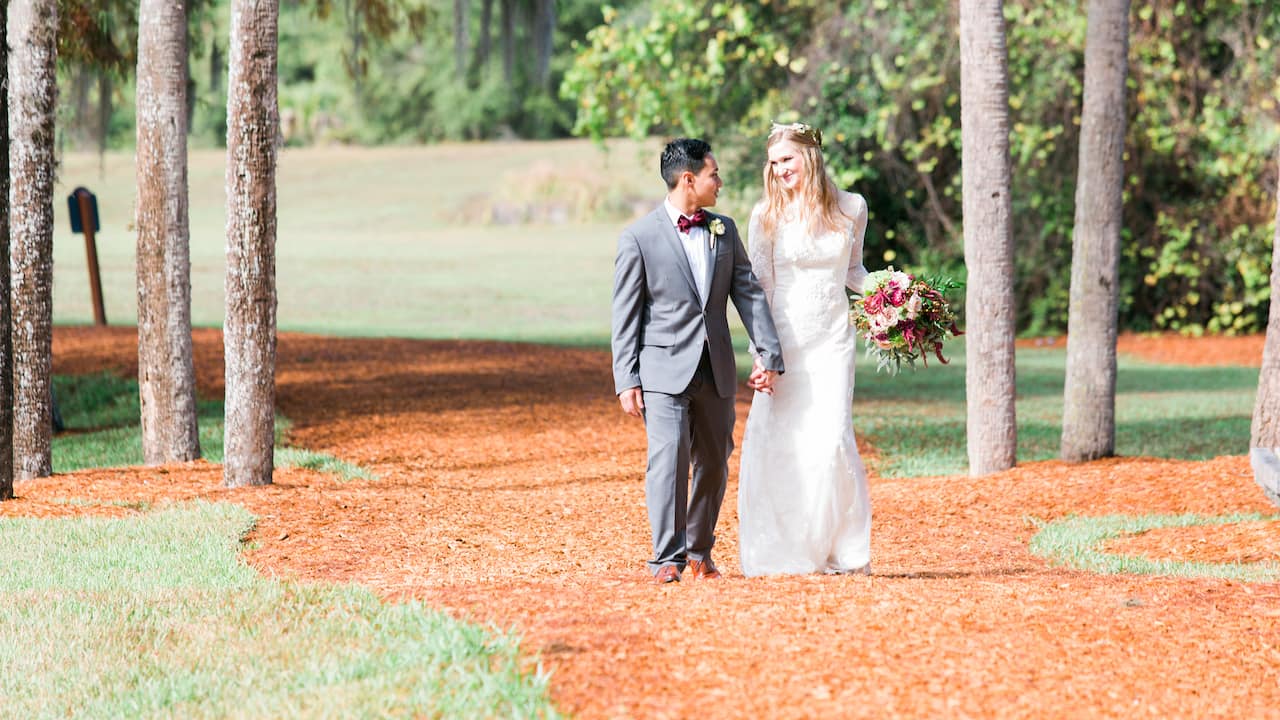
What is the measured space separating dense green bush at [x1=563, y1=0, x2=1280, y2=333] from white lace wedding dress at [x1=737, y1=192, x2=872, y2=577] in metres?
11.2

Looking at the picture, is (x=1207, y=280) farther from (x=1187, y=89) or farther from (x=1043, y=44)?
(x=1043, y=44)

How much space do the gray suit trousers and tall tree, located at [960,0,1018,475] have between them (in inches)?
156

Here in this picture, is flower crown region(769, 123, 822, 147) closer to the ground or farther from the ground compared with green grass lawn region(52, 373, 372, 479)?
farther from the ground

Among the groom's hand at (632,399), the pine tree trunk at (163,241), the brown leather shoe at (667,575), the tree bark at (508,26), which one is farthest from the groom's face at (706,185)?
the tree bark at (508,26)

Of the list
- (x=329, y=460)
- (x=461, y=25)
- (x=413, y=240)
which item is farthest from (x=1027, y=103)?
(x=413, y=240)

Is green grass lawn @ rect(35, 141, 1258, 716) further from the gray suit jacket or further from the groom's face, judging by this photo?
the groom's face

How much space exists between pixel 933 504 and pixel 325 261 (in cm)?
2573


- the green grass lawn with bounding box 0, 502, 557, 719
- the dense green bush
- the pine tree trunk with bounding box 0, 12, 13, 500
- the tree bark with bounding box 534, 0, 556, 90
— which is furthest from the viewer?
the tree bark with bounding box 534, 0, 556, 90

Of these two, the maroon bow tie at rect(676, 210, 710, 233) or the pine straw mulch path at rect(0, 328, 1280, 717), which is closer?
the pine straw mulch path at rect(0, 328, 1280, 717)

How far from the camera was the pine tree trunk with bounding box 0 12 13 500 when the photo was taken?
7996 mm

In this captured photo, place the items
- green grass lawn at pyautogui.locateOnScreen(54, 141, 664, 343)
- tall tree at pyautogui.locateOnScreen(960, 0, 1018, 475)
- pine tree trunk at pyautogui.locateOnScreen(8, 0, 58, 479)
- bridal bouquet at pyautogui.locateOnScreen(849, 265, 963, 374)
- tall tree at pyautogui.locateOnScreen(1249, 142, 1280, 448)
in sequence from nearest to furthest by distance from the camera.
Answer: bridal bouquet at pyautogui.locateOnScreen(849, 265, 963, 374) < tall tree at pyautogui.locateOnScreen(1249, 142, 1280, 448) < tall tree at pyautogui.locateOnScreen(960, 0, 1018, 475) < pine tree trunk at pyautogui.locateOnScreen(8, 0, 58, 479) < green grass lawn at pyautogui.locateOnScreen(54, 141, 664, 343)

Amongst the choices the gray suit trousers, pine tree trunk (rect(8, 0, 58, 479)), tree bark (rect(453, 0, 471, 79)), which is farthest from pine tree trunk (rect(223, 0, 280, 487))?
tree bark (rect(453, 0, 471, 79))

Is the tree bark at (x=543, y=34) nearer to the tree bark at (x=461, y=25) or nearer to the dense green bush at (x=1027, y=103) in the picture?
the tree bark at (x=461, y=25)

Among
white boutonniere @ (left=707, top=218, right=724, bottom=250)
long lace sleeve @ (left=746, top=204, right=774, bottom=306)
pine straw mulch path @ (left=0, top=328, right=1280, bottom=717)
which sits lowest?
pine straw mulch path @ (left=0, top=328, right=1280, bottom=717)
